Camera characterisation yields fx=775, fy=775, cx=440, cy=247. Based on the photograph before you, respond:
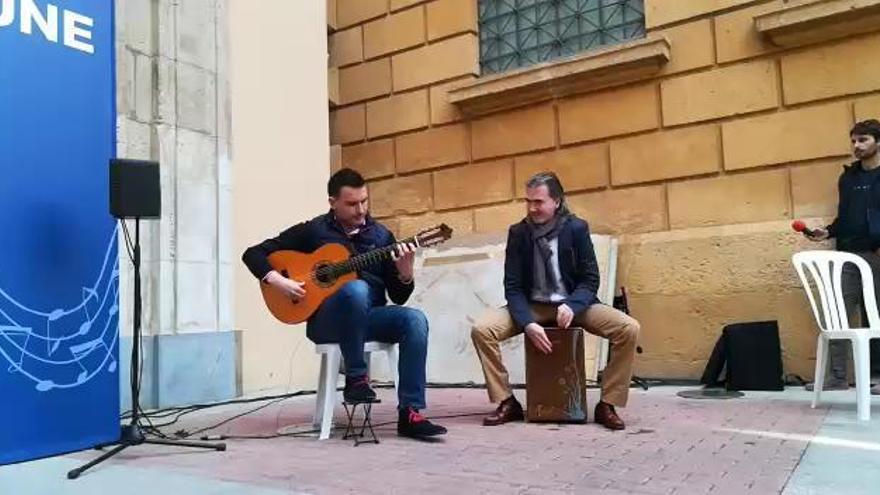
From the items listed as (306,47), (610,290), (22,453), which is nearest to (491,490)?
(22,453)

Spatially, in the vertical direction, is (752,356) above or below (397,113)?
below

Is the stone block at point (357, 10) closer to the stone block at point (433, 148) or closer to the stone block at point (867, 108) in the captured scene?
the stone block at point (433, 148)

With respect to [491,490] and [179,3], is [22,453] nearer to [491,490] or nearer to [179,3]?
[491,490]

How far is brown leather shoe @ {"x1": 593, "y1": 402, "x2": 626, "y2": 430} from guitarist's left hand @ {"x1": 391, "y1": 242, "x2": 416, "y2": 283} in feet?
4.19

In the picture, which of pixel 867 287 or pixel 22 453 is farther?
pixel 867 287

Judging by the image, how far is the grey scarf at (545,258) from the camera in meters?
4.57

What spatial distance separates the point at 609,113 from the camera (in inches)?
275

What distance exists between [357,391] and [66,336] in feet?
4.68

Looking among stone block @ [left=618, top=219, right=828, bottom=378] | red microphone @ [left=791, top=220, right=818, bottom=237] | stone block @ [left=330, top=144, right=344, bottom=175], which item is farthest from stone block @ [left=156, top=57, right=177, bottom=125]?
red microphone @ [left=791, top=220, right=818, bottom=237]

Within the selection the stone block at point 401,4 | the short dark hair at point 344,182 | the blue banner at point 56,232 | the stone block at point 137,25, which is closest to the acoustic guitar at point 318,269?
the short dark hair at point 344,182

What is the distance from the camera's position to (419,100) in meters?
8.14

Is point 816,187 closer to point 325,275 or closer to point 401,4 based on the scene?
point 325,275

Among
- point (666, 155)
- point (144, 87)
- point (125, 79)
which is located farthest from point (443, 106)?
point (125, 79)

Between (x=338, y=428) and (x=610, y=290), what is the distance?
3.00 m
